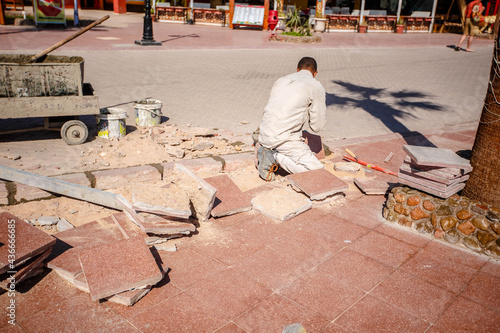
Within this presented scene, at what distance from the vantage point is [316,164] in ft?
17.7

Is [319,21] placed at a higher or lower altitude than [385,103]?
higher

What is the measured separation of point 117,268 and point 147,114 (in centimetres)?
438

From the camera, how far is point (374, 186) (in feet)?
17.3

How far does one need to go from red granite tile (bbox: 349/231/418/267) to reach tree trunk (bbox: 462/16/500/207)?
3.48ft

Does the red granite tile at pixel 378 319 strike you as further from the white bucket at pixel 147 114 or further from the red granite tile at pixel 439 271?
the white bucket at pixel 147 114

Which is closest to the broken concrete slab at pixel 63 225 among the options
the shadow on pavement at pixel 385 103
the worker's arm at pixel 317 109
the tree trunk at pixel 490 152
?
the worker's arm at pixel 317 109

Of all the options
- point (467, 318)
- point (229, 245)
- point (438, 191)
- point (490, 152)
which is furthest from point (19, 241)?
point (490, 152)

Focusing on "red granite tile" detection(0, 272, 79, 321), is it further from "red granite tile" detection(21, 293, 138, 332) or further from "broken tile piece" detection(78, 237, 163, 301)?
"broken tile piece" detection(78, 237, 163, 301)

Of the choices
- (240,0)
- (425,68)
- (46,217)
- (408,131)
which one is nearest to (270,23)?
(240,0)

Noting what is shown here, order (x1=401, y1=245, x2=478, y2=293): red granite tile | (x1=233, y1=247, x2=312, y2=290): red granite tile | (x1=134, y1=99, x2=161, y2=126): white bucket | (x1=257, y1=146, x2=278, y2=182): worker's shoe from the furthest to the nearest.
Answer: (x1=134, y1=99, x2=161, y2=126): white bucket < (x1=257, y1=146, x2=278, y2=182): worker's shoe < (x1=401, y1=245, x2=478, y2=293): red granite tile < (x1=233, y1=247, x2=312, y2=290): red granite tile

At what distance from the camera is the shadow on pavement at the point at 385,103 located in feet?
28.2

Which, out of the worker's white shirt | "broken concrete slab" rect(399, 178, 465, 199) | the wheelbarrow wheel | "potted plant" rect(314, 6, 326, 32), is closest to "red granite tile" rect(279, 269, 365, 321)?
"broken concrete slab" rect(399, 178, 465, 199)

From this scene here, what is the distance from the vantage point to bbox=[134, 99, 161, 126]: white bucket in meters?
7.06

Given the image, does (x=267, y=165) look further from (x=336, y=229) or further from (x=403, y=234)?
(x=403, y=234)
